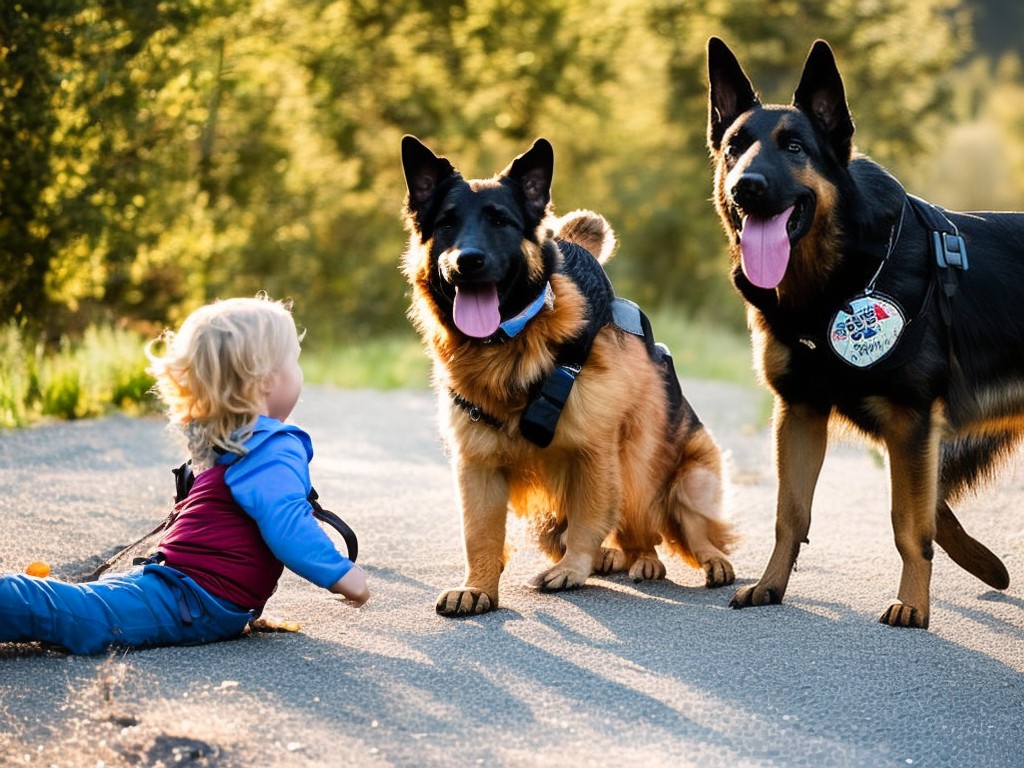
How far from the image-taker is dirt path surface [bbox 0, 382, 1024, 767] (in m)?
3.42

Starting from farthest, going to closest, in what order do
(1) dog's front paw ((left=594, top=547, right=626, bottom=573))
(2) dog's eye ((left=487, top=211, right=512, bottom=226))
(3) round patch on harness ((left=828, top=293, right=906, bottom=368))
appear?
(1) dog's front paw ((left=594, top=547, right=626, bottom=573)) < (2) dog's eye ((left=487, top=211, right=512, bottom=226)) < (3) round patch on harness ((left=828, top=293, right=906, bottom=368))

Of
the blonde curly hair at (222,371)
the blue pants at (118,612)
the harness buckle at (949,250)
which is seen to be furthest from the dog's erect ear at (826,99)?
the blue pants at (118,612)

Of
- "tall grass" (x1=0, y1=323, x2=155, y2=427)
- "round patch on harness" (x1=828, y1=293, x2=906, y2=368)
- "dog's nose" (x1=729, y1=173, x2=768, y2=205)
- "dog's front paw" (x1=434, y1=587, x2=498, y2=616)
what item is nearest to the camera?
"dog's nose" (x1=729, y1=173, x2=768, y2=205)

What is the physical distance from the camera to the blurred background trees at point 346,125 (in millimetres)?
12039

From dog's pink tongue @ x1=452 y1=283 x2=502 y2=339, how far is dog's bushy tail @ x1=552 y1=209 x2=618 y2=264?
1169 mm

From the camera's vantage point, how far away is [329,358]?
56.1 ft

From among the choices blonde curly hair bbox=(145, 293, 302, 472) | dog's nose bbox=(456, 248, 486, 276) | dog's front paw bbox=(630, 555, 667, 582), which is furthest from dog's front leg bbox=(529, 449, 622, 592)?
blonde curly hair bbox=(145, 293, 302, 472)

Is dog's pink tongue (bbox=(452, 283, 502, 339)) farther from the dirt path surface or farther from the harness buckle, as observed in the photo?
the harness buckle

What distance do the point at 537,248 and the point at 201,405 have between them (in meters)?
1.62

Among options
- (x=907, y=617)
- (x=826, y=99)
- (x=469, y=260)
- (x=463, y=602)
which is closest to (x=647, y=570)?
(x=463, y=602)

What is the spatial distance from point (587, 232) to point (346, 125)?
727 inches

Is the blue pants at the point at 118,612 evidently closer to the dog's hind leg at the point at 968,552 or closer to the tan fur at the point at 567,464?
the tan fur at the point at 567,464

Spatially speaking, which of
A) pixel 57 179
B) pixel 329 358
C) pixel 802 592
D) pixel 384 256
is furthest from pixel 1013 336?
pixel 384 256

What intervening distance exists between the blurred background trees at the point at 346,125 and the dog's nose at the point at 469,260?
7620mm
